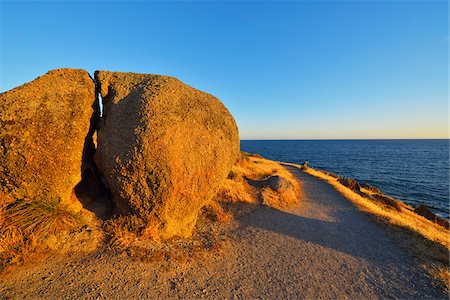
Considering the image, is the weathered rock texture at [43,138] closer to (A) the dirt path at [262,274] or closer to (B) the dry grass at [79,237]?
(B) the dry grass at [79,237]

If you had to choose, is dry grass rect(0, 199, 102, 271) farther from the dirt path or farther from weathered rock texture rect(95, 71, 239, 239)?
weathered rock texture rect(95, 71, 239, 239)

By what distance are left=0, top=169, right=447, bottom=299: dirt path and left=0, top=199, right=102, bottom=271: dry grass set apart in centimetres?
56

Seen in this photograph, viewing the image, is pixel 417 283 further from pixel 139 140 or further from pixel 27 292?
pixel 27 292

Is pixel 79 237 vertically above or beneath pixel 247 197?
above

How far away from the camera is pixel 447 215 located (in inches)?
1017

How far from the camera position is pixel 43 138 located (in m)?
7.31

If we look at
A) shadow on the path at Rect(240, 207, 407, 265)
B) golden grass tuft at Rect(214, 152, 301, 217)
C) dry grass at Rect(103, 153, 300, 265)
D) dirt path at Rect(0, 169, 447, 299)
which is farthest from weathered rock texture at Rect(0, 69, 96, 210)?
shadow on the path at Rect(240, 207, 407, 265)

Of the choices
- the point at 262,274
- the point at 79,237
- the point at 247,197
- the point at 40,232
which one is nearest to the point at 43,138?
the point at 40,232

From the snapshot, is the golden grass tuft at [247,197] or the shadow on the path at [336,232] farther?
the golden grass tuft at [247,197]

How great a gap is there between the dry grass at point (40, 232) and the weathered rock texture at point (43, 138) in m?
0.34

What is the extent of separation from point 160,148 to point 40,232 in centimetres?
435

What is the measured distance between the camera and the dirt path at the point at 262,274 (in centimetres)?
597

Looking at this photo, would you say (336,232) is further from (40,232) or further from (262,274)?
(40,232)

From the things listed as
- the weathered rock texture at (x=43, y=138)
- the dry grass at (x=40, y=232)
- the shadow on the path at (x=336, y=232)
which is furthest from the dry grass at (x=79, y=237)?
the shadow on the path at (x=336, y=232)
